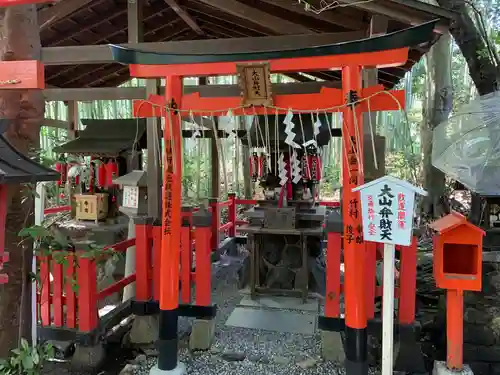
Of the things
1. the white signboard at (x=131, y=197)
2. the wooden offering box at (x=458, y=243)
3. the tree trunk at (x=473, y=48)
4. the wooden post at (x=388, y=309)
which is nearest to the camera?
the wooden post at (x=388, y=309)

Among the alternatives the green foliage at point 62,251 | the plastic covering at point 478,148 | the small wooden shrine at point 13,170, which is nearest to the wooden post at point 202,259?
the green foliage at point 62,251

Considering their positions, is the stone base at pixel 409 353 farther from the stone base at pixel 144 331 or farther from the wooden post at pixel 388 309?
the stone base at pixel 144 331

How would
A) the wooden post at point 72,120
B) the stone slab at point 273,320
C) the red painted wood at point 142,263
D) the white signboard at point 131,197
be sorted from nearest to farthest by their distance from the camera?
the red painted wood at point 142,263
the stone slab at point 273,320
the white signboard at point 131,197
the wooden post at point 72,120

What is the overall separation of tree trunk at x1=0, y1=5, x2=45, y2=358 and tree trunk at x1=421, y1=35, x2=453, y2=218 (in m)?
8.80

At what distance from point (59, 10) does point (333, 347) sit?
5232mm

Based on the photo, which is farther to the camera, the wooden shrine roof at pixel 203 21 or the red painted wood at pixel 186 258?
the red painted wood at pixel 186 258

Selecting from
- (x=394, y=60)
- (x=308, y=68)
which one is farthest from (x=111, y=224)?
(x=394, y=60)

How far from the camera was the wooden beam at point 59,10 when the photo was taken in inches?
205

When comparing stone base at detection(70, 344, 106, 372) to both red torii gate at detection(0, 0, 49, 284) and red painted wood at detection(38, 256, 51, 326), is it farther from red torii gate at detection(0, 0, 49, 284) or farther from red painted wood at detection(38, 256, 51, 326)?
red torii gate at detection(0, 0, 49, 284)

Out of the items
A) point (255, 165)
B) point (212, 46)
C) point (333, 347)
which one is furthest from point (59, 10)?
point (333, 347)

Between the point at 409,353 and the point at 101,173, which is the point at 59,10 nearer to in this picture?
the point at 101,173

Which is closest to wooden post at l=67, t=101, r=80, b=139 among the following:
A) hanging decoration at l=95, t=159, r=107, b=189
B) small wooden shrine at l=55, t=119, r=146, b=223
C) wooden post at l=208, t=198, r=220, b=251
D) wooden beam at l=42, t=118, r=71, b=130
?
wooden beam at l=42, t=118, r=71, b=130

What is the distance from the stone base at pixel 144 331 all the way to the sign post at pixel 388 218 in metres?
2.62

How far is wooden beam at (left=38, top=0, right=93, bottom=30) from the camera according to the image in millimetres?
5207
